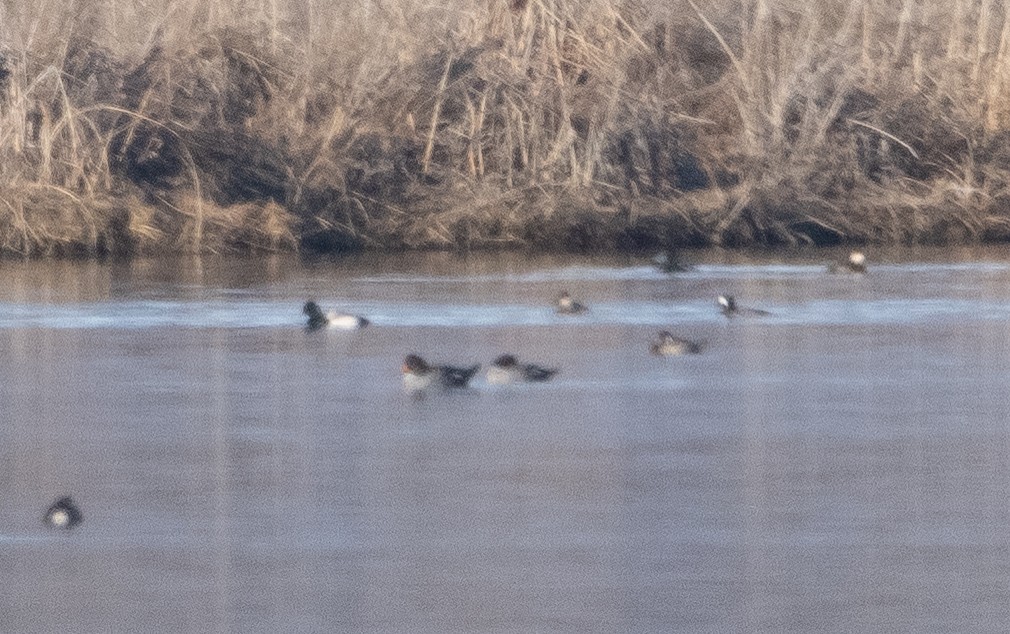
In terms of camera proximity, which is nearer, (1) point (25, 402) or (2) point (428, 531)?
(2) point (428, 531)

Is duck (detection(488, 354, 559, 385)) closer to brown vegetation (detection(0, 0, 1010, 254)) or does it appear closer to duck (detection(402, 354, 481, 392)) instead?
duck (detection(402, 354, 481, 392))

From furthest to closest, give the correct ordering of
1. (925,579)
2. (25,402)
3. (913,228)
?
(913,228)
(25,402)
(925,579)

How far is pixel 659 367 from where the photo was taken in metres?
12.0

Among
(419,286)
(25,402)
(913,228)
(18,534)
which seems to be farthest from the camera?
(913,228)

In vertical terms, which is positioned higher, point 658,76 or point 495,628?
point 658,76

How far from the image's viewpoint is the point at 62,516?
7.30 m

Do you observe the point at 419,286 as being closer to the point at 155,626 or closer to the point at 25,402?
the point at 25,402

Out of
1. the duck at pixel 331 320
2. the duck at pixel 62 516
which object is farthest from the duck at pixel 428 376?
the duck at pixel 62 516

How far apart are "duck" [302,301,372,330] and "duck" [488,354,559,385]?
2.82 metres

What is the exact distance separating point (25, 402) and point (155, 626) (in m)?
4.99

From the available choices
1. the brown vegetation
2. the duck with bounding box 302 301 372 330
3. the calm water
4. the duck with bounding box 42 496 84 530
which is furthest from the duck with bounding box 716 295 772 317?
the duck with bounding box 42 496 84 530

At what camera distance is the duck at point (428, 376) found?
10.9 metres

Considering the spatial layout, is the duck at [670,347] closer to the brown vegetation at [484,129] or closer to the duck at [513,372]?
A: the duck at [513,372]

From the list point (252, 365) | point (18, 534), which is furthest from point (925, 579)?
point (252, 365)
